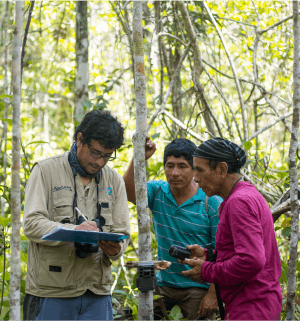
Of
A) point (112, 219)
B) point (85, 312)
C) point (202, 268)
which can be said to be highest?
point (112, 219)

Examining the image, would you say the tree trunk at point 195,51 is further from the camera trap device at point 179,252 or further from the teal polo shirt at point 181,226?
the camera trap device at point 179,252

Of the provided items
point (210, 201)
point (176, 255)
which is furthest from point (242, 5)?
point (176, 255)

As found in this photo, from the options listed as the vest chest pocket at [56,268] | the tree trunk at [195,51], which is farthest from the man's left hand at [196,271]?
the tree trunk at [195,51]

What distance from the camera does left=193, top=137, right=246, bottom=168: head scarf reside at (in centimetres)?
227

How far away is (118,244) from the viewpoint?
7.73ft

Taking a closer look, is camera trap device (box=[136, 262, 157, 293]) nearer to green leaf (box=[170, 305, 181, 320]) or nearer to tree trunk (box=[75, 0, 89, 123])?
green leaf (box=[170, 305, 181, 320])

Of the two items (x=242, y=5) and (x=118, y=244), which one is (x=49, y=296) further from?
(x=242, y=5)

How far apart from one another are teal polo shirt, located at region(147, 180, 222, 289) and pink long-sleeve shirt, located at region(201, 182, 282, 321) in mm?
911

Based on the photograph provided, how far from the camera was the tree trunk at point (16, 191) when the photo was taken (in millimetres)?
1536

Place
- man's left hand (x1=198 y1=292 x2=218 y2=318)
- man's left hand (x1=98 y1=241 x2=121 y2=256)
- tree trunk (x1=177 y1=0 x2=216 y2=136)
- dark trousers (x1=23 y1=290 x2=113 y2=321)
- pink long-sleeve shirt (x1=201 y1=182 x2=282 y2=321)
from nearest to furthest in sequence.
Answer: pink long-sleeve shirt (x1=201 y1=182 x2=282 y2=321)
dark trousers (x1=23 y1=290 x2=113 y2=321)
man's left hand (x1=98 y1=241 x2=121 y2=256)
man's left hand (x1=198 y1=292 x2=218 y2=318)
tree trunk (x1=177 y1=0 x2=216 y2=136)

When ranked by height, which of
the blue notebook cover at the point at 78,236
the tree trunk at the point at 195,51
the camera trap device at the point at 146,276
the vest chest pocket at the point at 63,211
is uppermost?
the tree trunk at the point at 195,51

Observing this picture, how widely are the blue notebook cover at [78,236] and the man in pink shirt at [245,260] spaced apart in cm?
57

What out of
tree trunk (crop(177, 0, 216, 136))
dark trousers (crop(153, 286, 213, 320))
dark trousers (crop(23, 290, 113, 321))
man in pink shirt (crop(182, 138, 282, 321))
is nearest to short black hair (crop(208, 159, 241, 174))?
man in pink shirt (crop(182, 138, 282, 321))

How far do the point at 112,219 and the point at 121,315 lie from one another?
1222 mm
